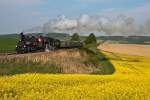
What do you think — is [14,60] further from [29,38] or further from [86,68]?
[29,38]


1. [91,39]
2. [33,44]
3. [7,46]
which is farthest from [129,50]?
[33,44]

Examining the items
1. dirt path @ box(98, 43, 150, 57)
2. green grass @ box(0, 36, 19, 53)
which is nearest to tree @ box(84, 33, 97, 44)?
dirt path @ box(98, 43, 150, 57)

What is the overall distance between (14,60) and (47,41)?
16.8 metres

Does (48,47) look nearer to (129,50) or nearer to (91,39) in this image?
(129,50)

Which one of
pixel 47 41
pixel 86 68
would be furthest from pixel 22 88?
pixel 47 41

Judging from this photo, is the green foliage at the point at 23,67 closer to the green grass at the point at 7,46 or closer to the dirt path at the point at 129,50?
the green grass at the point at 7,46

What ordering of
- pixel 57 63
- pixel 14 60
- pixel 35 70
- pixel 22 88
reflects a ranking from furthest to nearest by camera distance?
pixel 57 63 → pixel 35 70 → pixel 14 60 → pixel 22 88

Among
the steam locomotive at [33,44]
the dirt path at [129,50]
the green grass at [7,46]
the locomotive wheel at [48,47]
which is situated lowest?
the dirt path at [129,50]

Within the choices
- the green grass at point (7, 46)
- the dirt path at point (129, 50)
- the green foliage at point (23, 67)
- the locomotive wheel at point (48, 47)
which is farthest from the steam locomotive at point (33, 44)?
the dirt path at point (129, 50)

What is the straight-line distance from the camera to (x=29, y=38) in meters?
41.1

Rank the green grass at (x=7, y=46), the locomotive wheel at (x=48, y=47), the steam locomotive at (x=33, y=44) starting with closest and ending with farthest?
the steam locomotive at (x=33, y=44)
the locomotive wheel at (x=48, y=47)
the green grass at (x=7, y=46)

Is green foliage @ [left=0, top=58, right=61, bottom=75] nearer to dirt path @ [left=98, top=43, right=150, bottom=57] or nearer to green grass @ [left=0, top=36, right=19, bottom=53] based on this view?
green grass @ [left=0, top=36, right=19, bottom=53]

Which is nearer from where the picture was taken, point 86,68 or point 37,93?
point 37,93

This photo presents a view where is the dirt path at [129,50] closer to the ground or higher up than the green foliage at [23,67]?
closer to the ground
